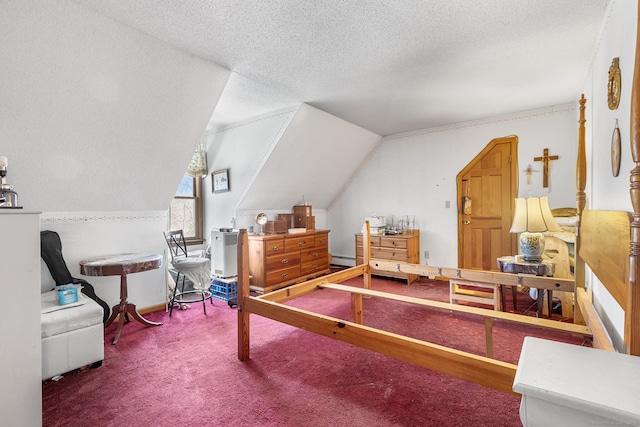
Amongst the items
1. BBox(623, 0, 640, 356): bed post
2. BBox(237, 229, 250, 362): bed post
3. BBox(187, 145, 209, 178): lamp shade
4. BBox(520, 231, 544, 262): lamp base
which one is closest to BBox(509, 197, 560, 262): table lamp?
BBox(520, 231, 544, 262): lamp base

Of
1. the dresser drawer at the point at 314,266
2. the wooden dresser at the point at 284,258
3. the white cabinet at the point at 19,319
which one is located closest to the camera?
the white cabinet at the point at 19,319

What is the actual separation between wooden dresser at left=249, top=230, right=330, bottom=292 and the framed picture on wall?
3.03ft

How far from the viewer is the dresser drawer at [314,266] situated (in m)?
4.79

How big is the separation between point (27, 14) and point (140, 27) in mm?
616

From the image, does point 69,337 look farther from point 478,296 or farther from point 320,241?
point 478,296

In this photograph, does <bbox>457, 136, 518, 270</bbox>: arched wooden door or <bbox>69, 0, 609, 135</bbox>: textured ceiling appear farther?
<bbox>457, 136, 518, 270</bbox>: arched wooden door

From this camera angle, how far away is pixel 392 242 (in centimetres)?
480

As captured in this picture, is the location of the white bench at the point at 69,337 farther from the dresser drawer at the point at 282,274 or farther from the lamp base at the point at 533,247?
the lamp base at the point at 533,247

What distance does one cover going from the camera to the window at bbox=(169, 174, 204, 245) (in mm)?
4746

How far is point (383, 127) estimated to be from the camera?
500cm

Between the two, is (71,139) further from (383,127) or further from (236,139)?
(383,127)

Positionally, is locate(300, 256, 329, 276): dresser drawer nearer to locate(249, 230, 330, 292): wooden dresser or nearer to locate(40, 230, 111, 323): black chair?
locate(249, 230, 330, 292): wooden dresser

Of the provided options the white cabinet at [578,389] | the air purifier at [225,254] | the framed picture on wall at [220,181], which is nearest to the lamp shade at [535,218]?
the white cabinet at [578,389]

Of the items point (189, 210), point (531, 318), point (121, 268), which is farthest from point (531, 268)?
point (189, 210)
